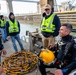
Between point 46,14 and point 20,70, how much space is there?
1.43m

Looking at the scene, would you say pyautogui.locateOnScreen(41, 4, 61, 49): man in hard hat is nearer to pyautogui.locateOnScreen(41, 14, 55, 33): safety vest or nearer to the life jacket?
pyautogui.locateOnScreen(41, 14, 55, 33): safety vest

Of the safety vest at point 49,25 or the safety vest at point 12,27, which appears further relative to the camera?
the safety vest at point 12,27

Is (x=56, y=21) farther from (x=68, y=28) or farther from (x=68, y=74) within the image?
(x=68, y=74)

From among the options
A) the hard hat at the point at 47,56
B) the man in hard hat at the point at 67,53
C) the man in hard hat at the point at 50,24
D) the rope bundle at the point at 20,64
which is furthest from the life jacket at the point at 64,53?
the man in hard hat at the point at 50,24

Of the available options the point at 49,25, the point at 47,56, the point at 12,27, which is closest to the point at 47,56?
the point at 47,56

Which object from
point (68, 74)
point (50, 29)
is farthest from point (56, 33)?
point (68, 74)

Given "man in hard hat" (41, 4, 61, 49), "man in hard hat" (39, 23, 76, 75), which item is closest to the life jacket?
"man in hard hat" (39, 23, 76, 75)

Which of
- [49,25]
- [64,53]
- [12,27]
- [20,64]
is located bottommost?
[20,64]

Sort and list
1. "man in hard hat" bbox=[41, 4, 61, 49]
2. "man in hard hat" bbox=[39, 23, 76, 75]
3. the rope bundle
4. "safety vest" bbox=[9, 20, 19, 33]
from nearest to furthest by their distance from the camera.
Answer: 1. "man in hard hat" bbox=[39, 23, 76, 75]
2. the rope bundle
3. "man in hard hat" bbox=[41, 4, 61, 49]
4. "safety vest" bbox=[9, 20, 19, 33]

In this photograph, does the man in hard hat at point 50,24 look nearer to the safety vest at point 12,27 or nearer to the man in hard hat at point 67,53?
the safety vest at point 12,27

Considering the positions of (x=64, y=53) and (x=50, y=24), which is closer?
(x=64, y=53)

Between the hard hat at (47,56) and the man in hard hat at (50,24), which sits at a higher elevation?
the man in hard hat at (50,24)

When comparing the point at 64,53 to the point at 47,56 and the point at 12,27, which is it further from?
the point at 12,27

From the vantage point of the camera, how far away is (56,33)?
390cm
